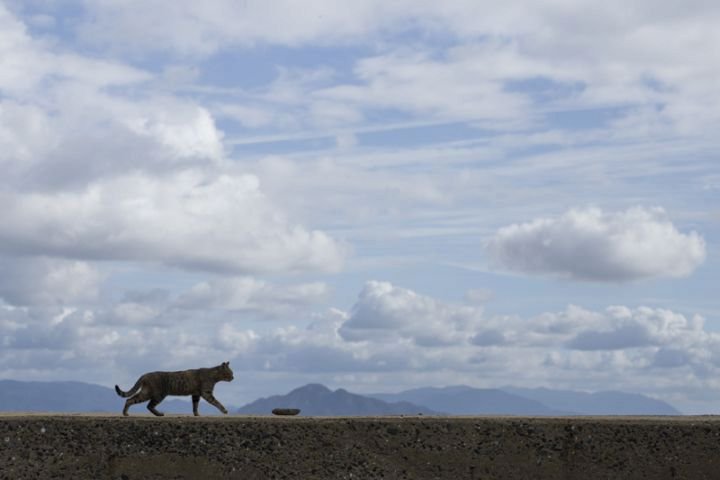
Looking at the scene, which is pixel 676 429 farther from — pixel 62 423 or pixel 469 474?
pixel 62 423

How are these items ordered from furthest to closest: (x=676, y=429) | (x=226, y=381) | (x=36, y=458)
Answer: (x=226, y=381), (x=676, y=429), (x=36, y=458)

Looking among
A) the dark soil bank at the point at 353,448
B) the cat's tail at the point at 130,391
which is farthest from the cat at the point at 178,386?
the dark soil bank at the point at 353,448

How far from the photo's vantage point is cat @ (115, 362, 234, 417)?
35.0 meters

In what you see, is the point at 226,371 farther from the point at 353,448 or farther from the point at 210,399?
the point at 353,448

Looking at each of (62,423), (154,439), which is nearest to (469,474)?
(154,439)

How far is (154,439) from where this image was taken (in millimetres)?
32375

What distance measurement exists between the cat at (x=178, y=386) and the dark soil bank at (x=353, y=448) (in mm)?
1903

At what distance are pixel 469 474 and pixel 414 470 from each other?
1520mm

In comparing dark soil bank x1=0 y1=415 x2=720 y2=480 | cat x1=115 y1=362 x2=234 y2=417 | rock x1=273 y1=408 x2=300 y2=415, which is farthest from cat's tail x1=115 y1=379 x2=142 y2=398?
rock x1=273 y1=408 x2=300 y2=415

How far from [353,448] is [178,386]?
6036 millimetres

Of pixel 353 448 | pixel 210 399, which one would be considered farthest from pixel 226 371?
pixel 353 448

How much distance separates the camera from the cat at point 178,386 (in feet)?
115

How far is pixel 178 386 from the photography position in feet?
117

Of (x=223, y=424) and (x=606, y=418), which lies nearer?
(x=223, y=424)
